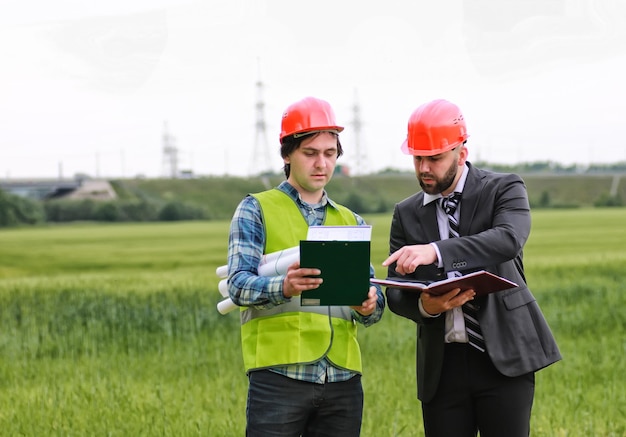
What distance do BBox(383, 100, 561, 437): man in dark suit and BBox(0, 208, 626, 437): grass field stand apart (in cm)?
264

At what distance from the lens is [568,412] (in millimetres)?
6906

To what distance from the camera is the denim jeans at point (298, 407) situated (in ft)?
11.5

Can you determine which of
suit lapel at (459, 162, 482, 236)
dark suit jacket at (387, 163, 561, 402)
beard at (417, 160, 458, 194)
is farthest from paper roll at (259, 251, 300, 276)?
suit lapel at (459, 162, 482, 236)

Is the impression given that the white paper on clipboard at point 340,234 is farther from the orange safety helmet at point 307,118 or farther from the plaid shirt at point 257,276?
the orange safety helmet at point 307,118

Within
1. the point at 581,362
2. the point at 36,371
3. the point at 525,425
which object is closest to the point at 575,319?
the point at 581,362

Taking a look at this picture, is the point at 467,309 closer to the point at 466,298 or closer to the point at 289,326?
the point at 466,298

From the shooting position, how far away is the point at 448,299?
351 cm

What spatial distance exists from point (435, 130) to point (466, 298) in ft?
2.43

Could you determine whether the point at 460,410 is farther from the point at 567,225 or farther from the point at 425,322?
the point at 567,225

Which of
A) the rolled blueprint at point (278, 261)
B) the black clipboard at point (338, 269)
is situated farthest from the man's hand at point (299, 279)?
the rolled blueprint at point (278, 261)

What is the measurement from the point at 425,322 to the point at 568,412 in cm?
374

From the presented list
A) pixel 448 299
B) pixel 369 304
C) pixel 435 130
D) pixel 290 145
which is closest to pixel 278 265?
pixel 369 304

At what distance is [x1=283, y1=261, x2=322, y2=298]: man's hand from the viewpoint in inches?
125

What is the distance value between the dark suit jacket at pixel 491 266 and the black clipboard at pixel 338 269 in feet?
1.44
